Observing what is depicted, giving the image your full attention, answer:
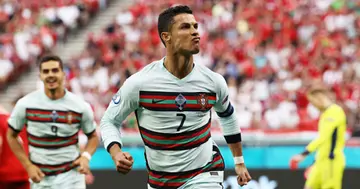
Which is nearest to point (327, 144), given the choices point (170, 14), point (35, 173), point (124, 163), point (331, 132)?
point (331, 132)

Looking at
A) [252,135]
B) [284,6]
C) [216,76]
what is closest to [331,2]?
[284,6]

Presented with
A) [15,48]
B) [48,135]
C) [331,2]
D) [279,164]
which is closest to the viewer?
[48,135]

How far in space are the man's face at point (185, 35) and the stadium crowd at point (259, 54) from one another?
8.92 metres

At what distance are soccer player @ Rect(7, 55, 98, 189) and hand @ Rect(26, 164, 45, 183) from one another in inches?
5.3

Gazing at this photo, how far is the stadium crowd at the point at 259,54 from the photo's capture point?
54.1 feet

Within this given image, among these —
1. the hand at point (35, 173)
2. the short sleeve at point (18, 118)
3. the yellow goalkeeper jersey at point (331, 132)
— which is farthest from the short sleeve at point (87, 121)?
the yellow goalkeeper jersey at point (331, 132)

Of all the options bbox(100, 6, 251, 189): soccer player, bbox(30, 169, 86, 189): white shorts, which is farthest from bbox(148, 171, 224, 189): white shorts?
bbox(30, 169, 86, 189): white shorts

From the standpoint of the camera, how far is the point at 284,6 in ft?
65.2

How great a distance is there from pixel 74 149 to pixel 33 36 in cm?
1434

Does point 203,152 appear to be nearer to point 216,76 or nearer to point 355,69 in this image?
point 216,76

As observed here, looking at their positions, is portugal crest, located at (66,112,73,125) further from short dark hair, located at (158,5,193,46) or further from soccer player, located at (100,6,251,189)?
short dark hair, located at (158,5,193,46)

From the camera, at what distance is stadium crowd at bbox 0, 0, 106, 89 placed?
73.7ft

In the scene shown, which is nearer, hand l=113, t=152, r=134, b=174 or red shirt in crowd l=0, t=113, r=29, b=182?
hand l=113, t=152, r=134, b=174

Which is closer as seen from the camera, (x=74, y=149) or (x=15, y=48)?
(x=74, y=149)
